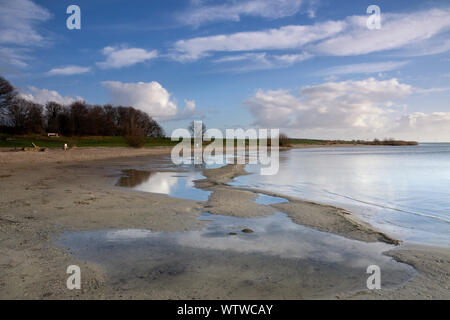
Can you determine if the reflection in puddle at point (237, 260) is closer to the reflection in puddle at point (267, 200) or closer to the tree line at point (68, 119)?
the reflection in puddle at point (267, 200)

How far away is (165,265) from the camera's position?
4.52m

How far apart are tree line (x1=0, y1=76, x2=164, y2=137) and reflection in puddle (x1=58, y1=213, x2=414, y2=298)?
1721 inches

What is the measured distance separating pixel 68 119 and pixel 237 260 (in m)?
75.7

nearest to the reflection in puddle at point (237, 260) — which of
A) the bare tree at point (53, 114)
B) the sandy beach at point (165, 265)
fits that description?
the sandy beach at point (165, 265)

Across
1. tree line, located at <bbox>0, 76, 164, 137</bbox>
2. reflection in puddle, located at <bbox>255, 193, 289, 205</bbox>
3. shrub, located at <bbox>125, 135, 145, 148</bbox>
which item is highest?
tree line, located at <bbox>0, 76, 164, 137</bbox>

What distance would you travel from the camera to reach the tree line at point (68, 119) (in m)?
51.2

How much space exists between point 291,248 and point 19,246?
4.86m

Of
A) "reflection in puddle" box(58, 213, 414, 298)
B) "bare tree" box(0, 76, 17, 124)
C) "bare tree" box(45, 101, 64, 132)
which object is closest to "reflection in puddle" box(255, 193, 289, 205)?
"reflection in puddle" box(58, 213, 414, 298)

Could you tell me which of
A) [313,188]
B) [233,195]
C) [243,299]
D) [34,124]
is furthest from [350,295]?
[34,124]

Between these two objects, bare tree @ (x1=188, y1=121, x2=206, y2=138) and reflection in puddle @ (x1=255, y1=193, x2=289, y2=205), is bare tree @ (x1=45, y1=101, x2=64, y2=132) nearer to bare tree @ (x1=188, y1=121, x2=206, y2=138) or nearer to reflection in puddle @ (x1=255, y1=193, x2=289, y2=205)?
bare tree @ (x1=188, y1=121, x2=206, y2=138)

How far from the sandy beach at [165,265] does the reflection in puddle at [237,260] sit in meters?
0.03

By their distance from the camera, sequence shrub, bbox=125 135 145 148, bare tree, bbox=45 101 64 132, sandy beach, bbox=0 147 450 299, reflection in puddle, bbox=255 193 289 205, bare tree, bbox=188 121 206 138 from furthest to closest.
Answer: bare tree, bbox=188 121 206 138 < bare tree, bbox=45 101 64 132 < shrub, bbox=125 135 145 148 < reflection in puddle, bbox=255 193 289 205 < sandy beach, bbox=0 147 450 299

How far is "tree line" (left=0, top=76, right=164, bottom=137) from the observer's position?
5115 centimetres

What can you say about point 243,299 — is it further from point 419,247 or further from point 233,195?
point 233,195
